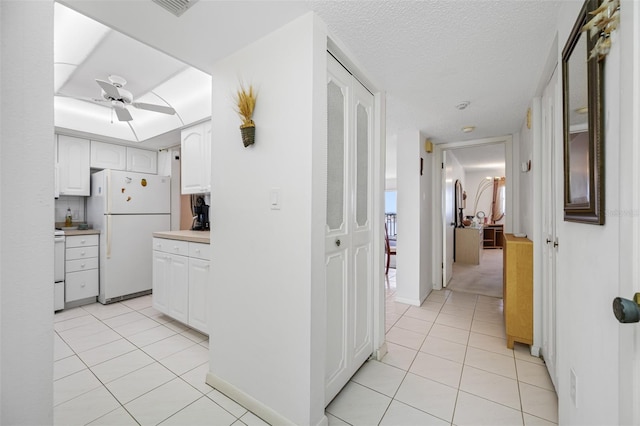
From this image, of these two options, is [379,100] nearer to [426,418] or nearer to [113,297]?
[426,418]

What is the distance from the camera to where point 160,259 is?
285cm

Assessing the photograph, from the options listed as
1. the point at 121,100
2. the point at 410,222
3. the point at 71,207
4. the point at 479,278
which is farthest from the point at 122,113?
the point at 479,278

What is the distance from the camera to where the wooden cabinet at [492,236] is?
8.09 meters

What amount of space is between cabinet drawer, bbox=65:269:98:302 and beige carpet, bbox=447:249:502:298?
4922 mm

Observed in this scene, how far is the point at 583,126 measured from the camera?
3.24 feet

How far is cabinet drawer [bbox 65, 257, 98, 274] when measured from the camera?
330cm

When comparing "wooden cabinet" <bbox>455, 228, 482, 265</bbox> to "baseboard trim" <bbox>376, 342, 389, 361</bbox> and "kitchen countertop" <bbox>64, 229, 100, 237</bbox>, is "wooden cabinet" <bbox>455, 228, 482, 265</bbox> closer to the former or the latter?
"baseboard trim" <bbox>376, 342, 389, 361</bbox>

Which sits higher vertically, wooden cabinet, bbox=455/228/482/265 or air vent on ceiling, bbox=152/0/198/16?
air vent on ceiling, bbox=152/0/198/16

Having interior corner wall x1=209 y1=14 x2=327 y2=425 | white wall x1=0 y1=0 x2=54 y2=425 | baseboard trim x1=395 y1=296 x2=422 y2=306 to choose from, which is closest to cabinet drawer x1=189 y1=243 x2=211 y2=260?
interior corner wall x1=209 y1=14 x2=327 y2=425

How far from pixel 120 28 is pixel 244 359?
6.70 feet

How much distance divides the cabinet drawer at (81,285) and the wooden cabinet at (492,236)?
30.2ft

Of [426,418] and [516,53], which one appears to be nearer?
[426,418]

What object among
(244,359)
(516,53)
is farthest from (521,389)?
(516,53)

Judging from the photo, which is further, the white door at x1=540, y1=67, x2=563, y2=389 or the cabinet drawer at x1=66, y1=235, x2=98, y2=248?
the cabinet drawer at x1=66, y1=235, x2=98, y2=248
